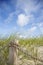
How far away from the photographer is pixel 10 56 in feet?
12.7

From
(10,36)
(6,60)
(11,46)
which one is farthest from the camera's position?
(10,36)

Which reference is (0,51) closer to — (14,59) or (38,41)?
(14,59)

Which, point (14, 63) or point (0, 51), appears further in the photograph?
point (0, 51)

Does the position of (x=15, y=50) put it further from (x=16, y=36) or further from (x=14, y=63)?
(x=16, y=36)

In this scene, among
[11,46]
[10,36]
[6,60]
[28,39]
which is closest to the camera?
[11,46]

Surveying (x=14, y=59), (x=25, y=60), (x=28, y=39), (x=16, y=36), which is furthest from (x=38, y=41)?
(x=14, y=59)

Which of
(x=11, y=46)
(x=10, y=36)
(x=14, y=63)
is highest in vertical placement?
(x=10, y=36)

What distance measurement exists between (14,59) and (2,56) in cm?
41

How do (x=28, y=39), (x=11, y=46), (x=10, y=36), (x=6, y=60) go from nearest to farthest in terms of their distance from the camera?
(x=11, y=46)
(x=6, y=60)
(x=10, y=36)
(x=28, y=39)

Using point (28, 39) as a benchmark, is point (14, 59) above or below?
below

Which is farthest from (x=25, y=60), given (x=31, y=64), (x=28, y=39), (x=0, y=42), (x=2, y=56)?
(x=28, y=39)

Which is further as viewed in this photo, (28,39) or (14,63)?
(28,39)

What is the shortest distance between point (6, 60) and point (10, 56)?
315mm

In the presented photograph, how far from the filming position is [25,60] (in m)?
4.39
